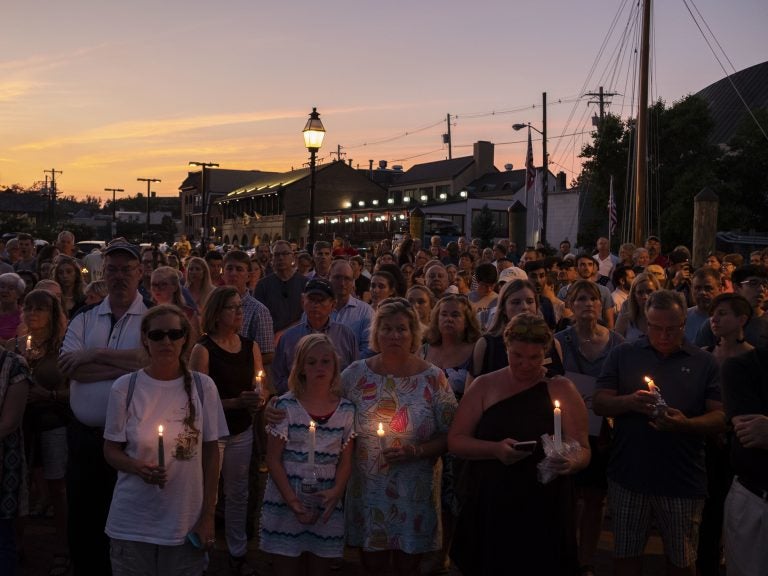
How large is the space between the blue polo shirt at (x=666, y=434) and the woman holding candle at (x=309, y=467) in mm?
1685

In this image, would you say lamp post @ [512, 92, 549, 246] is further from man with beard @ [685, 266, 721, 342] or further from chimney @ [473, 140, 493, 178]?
chimney @ [473, 140, 493, 178]

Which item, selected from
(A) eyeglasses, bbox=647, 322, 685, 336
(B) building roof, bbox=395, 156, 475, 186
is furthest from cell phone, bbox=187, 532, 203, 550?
(B) building roof, bbox=395, 156, 475, 186

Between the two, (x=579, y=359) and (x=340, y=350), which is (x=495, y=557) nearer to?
(x=579, y=359)

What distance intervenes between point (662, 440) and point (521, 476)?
3.58 ft

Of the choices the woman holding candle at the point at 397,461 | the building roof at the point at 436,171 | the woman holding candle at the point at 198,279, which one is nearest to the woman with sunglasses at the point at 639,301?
the woman holding candle at the point at 397,461

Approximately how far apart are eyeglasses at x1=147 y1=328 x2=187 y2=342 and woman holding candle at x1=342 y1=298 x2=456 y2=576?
107 centimetres

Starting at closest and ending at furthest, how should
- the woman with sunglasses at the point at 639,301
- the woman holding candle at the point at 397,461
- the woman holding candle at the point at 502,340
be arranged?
the woman holding candle at the point at 397,461
the woman holding candle at the point at 502,340
the woman with sunglasses at the point at 639,301

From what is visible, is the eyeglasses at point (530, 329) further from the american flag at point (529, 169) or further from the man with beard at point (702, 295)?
the american flag at point (529, 169)

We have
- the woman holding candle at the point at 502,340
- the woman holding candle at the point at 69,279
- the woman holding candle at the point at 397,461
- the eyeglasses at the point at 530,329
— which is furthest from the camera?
the woman holding candle at the point at 69,279

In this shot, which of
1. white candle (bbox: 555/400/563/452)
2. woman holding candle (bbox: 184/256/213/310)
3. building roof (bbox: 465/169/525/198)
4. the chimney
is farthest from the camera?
the chimney

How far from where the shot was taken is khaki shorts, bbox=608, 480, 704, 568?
4.33 metres

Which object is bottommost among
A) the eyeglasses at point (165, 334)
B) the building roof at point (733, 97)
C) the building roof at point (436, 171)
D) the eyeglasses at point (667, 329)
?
the eyeglasses at point (165, 334)

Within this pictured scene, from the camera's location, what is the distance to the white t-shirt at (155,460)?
3797 millimetres

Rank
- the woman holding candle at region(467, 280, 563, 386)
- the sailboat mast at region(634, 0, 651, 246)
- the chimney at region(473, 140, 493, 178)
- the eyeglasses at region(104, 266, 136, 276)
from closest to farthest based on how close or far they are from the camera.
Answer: the eyeglasses at region(104, 266, 136, 276) < the woman holding candle at region(467, 280, 563, 386) < the sailboat mast at region(634, 0, 651, 246) < the chimney at region(473, 140, 493, 178)
